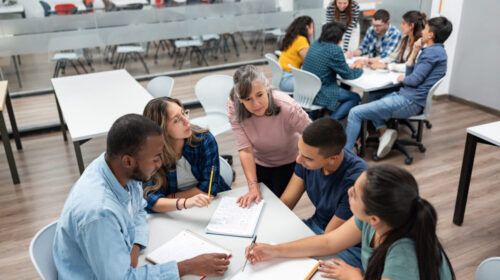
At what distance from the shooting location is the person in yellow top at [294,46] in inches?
167

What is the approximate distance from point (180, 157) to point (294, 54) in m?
2.55

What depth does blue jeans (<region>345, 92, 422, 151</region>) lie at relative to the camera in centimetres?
369

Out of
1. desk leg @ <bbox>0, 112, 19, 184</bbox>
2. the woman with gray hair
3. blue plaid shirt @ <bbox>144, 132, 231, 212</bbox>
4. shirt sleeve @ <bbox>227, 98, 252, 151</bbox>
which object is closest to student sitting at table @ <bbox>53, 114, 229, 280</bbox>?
blue plaid shirt @ <bbox>144, 132, 231, 212</bbox>

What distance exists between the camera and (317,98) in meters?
3.95

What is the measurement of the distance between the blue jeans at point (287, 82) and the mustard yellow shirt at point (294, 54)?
0.25 feet

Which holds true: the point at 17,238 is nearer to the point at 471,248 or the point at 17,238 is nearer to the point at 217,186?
the point at 217,186

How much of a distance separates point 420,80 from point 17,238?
3.39m

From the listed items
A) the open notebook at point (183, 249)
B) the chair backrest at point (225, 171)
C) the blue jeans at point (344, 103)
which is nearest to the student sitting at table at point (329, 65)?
the blue jeans at point (344, 103)

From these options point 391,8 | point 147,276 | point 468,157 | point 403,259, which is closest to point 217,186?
point 147,276

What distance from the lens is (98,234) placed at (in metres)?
1.27

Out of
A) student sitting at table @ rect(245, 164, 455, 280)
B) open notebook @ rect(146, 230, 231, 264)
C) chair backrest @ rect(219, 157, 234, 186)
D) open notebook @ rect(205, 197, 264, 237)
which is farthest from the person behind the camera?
chair backrest @ rect(219, 157, 234, 186)

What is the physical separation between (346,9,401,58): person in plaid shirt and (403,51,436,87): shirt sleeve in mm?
962

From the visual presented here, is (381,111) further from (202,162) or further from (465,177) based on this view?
(202,162)

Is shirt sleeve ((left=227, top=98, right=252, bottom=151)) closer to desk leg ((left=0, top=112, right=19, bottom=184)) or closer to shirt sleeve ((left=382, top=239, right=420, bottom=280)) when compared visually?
shirt sleeve ((left=382, top=239, right=420, bottom=280))
